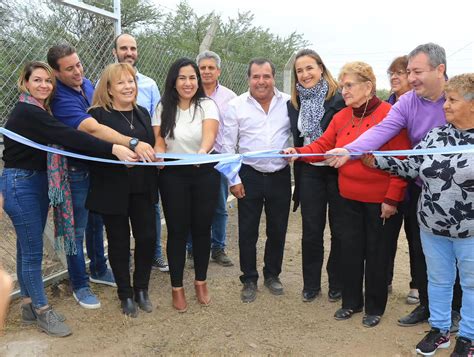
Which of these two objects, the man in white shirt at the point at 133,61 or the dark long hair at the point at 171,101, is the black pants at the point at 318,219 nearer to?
the dark long hair at the point at 171,101

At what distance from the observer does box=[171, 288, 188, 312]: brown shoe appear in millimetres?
3922

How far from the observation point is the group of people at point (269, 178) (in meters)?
3.10

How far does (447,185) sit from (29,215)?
2.82m

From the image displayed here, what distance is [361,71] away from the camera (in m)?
3.35

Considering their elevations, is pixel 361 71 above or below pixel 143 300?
above

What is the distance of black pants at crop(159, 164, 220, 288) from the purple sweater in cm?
116

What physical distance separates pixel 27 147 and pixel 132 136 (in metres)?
0.74

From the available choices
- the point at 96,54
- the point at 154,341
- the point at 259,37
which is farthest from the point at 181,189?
the point at 259,37

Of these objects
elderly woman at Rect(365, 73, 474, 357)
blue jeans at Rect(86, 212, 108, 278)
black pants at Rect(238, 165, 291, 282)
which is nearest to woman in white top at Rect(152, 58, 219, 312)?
black pants at Rect(238, 165, 291, 282)

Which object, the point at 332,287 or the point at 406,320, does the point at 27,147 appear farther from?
the point at 406,320

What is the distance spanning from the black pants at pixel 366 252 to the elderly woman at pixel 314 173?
206 mm

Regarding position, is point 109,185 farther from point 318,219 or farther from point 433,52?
point 433,52

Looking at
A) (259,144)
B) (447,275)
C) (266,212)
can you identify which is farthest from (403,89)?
(447,275)

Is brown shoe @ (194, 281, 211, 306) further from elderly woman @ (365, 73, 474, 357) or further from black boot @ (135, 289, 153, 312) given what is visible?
elderly woman @ (365, 73, 474, 357)
